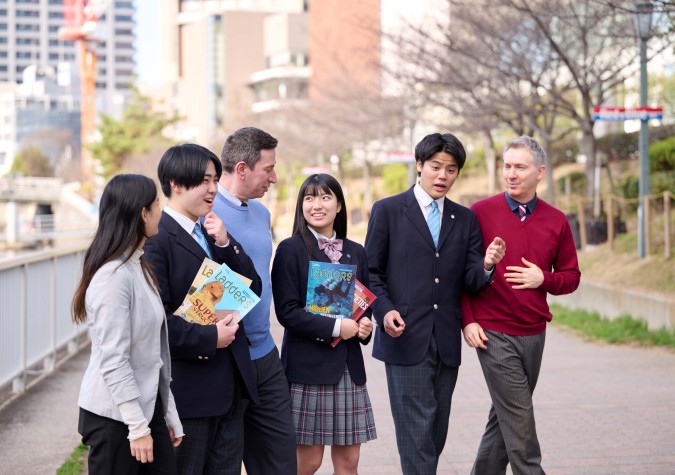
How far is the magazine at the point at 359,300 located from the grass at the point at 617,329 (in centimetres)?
794

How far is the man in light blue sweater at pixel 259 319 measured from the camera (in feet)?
16.6

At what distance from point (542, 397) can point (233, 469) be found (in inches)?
207

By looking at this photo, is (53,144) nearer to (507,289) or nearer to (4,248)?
(4,248)

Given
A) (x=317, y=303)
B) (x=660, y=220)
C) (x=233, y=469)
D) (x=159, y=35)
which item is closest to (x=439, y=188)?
(x=317, y=303)

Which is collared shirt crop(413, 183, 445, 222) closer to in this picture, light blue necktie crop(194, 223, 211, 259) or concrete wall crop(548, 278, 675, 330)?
light blue necktie crop(194, 223, 211, 259)

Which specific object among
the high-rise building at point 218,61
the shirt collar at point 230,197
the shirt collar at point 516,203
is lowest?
the shirt collar at point 516,203

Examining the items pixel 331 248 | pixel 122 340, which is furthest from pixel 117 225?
pixel 331 248

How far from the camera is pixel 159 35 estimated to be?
525 feet

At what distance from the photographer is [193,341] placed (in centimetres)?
443

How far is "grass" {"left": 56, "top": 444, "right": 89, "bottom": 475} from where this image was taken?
672 cm

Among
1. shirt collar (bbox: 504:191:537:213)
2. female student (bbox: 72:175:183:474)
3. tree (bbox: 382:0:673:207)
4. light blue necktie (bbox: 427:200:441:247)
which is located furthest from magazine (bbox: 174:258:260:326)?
tree (bbox: 382:0:673:207)

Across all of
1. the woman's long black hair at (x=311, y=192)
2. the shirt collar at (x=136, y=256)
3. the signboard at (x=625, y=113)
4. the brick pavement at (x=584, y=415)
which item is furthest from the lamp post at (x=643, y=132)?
the shirt collar at (x=136, y=256)

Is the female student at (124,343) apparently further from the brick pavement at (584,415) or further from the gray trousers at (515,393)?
the brick pavement at (584,415)

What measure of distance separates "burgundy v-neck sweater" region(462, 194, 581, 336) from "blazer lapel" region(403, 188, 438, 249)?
322 millimetres
